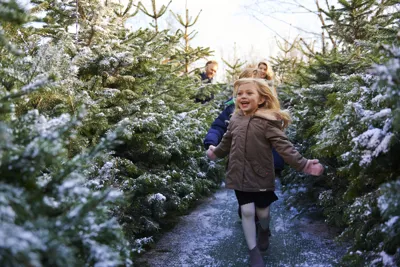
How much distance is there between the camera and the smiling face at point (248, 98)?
3594 mm

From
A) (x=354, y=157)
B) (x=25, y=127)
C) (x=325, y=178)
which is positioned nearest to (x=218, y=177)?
(x=325, y=178)

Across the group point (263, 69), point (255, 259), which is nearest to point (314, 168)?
point (255, 259)

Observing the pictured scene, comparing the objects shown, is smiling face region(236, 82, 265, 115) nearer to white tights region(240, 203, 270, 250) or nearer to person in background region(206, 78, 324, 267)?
person in background region(206, 78, 324, 267)

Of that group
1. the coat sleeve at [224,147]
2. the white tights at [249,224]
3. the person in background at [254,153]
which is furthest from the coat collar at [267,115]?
the white tights at [249,224]

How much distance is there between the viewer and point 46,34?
13.8ft

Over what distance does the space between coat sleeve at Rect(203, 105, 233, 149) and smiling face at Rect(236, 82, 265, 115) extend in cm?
59

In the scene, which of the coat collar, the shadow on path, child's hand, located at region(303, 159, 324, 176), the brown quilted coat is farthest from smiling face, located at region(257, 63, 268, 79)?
child's hand, located at region(303, 159, 324, 176)

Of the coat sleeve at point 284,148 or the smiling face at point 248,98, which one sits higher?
the smiling face at point 248,98

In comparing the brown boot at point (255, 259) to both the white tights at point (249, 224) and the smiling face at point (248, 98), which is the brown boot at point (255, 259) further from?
the smiling face at point (248, 98)

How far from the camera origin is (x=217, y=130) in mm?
4297

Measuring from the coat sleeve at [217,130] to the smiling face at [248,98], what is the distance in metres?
0.59

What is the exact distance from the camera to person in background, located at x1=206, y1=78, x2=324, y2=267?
129 inches

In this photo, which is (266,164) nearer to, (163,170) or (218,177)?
(163,170)

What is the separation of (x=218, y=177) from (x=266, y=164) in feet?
11.1
